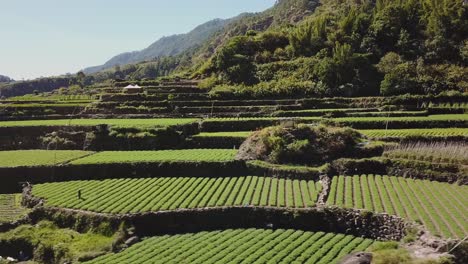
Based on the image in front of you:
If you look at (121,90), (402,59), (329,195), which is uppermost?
(402,59)

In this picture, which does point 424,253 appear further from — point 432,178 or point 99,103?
point 99,103

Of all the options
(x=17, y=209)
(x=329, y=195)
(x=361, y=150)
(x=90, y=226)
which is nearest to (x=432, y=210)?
(x=329, y=195)

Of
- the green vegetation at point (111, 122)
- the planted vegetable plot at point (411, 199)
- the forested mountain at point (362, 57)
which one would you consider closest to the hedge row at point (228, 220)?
the planted vegetable plot at point (411, 199)

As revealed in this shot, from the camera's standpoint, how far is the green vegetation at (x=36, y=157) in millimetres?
45875

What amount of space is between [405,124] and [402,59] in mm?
28382

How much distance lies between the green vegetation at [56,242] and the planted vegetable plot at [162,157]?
480 inches

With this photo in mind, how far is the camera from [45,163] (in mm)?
45656

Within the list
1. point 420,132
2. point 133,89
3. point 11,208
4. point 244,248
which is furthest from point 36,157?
point 420,132

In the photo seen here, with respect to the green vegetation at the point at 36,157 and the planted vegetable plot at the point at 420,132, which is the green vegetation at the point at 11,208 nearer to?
the green vegetation at the point at 36,157

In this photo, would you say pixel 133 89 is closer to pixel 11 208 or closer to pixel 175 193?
pixel 11 208

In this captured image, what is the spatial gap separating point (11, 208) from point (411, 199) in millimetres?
32257

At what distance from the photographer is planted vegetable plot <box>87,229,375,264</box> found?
2433 centimetres

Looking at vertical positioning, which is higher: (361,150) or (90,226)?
(361,150)

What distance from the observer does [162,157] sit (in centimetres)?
4528
